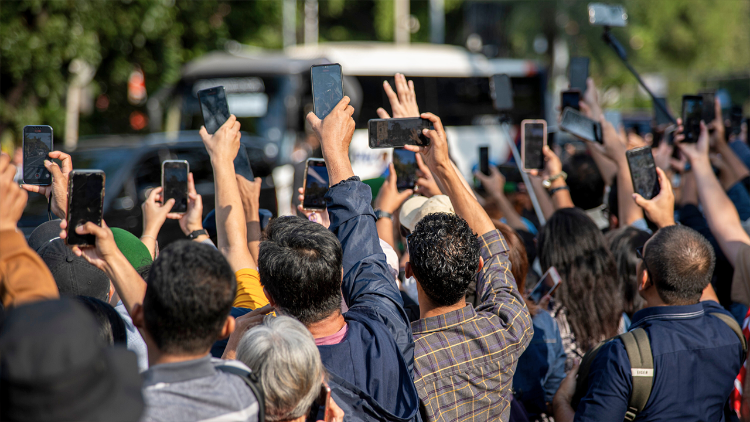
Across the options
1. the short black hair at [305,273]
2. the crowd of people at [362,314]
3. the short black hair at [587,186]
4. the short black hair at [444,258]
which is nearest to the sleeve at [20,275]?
the crowd of people at [362,314]

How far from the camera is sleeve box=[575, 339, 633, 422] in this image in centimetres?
248

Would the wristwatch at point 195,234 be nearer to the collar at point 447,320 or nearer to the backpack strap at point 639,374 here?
the collar at point 447,320

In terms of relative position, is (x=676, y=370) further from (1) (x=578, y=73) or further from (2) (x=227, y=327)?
(1) (x=578, y=73)

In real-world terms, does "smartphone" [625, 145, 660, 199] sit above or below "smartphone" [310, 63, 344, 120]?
below

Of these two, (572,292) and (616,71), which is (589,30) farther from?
(572,292)

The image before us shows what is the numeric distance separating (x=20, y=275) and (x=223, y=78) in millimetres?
12149

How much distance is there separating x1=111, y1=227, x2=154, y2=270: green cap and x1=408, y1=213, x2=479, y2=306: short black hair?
4.41ft

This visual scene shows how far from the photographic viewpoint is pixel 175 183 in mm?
3166

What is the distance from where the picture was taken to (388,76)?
14.7 meters

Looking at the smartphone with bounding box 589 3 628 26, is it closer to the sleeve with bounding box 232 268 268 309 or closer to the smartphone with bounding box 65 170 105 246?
the sleeve with bounding box 232 268 268 309

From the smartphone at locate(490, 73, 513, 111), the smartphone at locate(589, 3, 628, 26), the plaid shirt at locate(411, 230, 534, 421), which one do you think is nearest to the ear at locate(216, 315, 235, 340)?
the plaid shirt at locate(411, 230, 534, 421)

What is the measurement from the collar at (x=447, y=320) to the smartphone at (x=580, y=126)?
1915 mm

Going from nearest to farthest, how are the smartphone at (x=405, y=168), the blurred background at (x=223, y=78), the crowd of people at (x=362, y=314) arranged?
the crowd of people at (x=362, y=314) → the smartphone at (x=405, y=168) → the blurred background at (x=223, y=78)

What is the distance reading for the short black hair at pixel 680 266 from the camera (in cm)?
265
